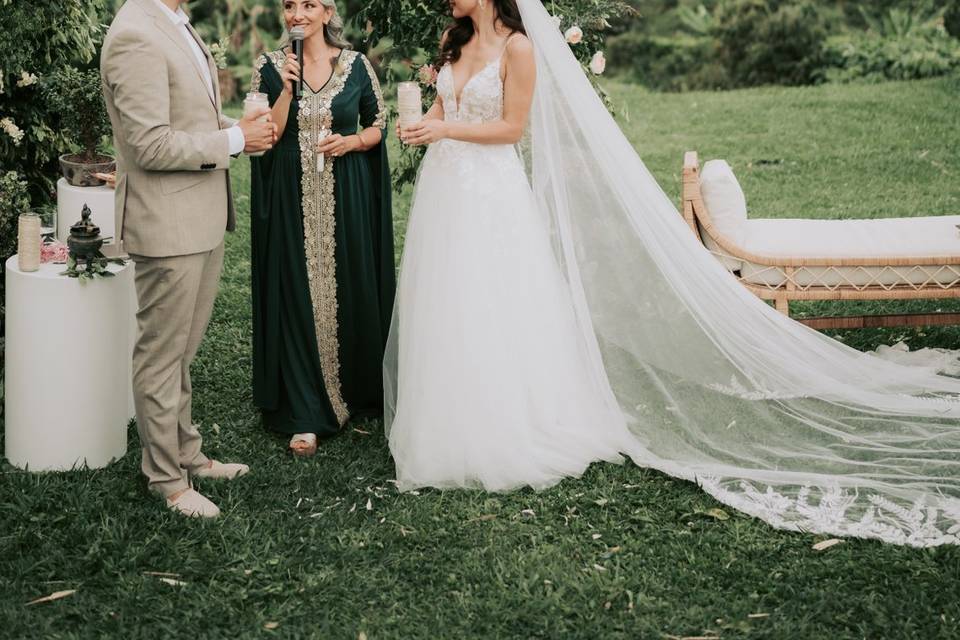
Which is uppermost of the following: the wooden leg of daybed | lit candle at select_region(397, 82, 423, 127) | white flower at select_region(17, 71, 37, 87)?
white flower at select_region(17, 71, 37, 87)

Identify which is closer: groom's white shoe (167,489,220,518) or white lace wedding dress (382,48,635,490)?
groom's white shoe (167,489,220,518)

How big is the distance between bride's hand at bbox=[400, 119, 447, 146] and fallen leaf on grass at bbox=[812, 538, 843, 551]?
2148mm

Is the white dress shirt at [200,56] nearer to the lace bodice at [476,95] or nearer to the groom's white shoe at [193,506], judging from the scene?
the lace bodice at [476,95]

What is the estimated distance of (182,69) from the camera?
4.29 m

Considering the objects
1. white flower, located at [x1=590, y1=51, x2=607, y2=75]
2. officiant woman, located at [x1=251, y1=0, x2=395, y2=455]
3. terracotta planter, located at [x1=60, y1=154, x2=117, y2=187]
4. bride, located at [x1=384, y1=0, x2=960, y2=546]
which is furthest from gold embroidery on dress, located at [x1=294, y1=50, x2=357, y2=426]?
white flower, located at [x1=590, y1=51, x2=607, y2=75]

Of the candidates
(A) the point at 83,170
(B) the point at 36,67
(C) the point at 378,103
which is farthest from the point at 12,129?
(C) the point at 378,103

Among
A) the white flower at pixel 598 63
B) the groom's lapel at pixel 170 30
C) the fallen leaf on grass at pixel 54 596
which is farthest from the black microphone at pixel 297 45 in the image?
the fallen leaf on grass at pixel 54 596

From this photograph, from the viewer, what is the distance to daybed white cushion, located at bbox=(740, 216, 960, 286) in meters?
6.16

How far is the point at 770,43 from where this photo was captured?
605 inches

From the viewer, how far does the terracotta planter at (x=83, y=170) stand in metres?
5.72

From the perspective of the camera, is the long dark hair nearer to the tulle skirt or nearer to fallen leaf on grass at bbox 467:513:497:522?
the tulle skirt

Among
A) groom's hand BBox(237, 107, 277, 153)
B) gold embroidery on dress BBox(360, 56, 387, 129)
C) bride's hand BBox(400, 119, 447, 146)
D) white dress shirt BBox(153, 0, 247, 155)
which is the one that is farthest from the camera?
gold embroidery on dress BBox(360, 56, 387, 129)

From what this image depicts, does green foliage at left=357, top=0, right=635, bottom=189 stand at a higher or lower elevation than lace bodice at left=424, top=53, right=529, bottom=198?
higher

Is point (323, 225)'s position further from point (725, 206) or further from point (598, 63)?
point (725, 206)
